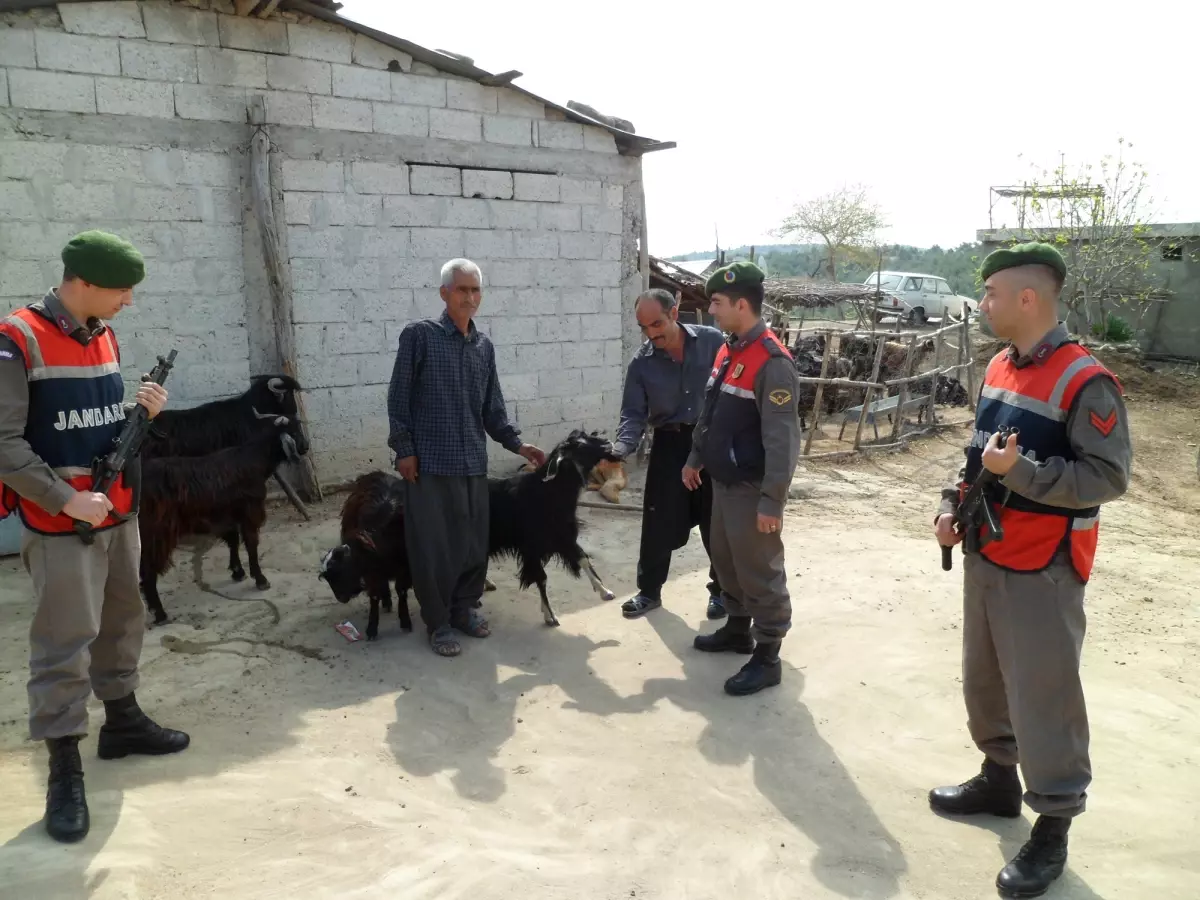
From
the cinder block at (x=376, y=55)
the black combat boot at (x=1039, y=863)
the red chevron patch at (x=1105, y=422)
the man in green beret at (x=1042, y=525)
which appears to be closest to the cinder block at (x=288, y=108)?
the cinder block at (x=376, y=55)

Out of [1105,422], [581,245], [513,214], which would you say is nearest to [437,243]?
[513,214]

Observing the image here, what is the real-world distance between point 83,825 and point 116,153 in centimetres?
500

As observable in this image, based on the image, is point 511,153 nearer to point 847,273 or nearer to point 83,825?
point 83,825

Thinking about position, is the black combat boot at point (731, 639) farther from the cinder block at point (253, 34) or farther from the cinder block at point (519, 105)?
the cinder block at point (253, 34)

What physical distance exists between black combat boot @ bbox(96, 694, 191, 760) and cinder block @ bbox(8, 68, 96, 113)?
4.54 meters

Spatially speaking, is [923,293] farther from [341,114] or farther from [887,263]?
[887,263]

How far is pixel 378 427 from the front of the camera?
7.14 meters

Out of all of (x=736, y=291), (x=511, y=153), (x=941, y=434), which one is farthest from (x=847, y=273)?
(x=736, y=291)

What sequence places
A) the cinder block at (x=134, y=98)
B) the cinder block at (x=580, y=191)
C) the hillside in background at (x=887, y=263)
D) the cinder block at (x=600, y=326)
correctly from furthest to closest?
the hillside in background at (x=887, y=263), the cinder block at (x=600, y=326), the cinder block at (x=580, y=191), the cinder block at (x=134, y=98)

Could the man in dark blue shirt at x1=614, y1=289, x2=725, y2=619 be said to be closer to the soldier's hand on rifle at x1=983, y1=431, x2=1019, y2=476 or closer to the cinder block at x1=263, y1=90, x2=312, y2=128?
the soldier's hand on rifle at x1=983, y1=431, x2=1019, y2=476

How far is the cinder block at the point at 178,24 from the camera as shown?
19.4 feet

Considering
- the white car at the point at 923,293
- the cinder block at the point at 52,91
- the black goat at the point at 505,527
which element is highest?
the cinder block at the point at 52,91

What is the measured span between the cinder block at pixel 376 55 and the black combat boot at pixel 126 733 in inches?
215

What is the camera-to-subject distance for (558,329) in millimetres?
7953
